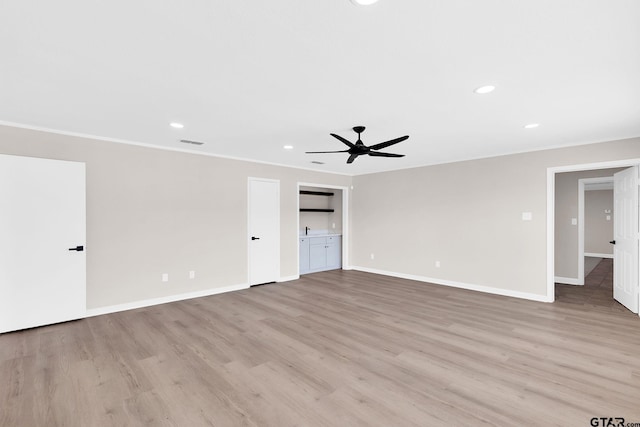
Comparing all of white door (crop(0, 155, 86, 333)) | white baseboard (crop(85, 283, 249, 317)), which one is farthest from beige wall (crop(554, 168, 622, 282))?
white door (crop(0, 155, 86, 333))

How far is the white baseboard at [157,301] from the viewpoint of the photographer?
4118mm

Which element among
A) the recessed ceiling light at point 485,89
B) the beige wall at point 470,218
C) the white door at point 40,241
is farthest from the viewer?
the beige wall at point 470,218

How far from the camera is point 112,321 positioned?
388 cm

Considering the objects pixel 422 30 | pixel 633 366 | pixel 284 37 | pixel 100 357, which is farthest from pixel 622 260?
pixel 100 357

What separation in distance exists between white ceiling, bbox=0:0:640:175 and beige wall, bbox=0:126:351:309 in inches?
15.4

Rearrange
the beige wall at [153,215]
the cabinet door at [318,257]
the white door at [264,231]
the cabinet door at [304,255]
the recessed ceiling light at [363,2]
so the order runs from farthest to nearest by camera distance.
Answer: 1. the cabinet door at [318,257]
2. the cabinet door at [304,255]
3. the white door at [264,231]
4. the beige wall at [153,215]
5. the recessed ceiling light at [363,2]

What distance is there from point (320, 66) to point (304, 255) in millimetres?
5347

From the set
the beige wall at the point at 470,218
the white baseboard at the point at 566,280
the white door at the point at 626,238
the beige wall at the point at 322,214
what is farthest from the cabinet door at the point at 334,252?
the white door at the point at 626,238

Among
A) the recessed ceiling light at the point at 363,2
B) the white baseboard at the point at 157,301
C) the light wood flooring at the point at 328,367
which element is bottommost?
the light wood flooring at the point at 328,367

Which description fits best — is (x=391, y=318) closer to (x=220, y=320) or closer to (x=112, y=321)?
(x=220, y=320)

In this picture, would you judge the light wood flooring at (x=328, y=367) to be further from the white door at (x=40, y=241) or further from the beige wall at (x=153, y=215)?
the beige wall at (x=153, y=215)

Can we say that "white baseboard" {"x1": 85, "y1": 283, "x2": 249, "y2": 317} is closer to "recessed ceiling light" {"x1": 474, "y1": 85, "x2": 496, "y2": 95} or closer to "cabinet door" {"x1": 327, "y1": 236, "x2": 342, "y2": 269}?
"cabinet door" {"x1": 327, "y1": 236, "x2": 342, "y2": 269}

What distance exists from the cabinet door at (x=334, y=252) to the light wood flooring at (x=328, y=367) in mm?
3094

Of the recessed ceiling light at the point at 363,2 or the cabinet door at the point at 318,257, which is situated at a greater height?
the recessed ceiling light at the point at 363,2
